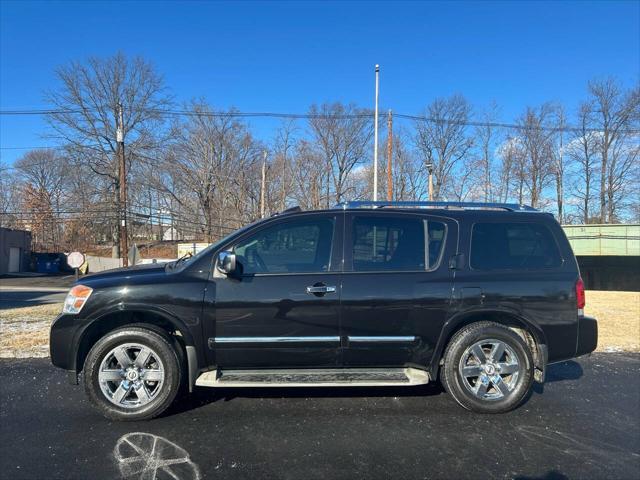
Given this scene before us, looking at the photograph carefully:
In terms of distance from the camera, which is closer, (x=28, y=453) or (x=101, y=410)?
(x=28, y=453)

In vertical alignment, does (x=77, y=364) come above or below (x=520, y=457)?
above

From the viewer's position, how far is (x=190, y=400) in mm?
4219

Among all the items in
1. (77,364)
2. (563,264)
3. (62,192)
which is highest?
(62,192)

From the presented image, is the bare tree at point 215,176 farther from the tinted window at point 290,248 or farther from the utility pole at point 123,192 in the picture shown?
the tinted window at point 290,248

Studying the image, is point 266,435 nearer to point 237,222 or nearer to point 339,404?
point 339,404

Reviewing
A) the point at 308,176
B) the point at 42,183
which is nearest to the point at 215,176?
the point at 308,176

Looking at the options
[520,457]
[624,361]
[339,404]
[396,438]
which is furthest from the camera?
[624,361]

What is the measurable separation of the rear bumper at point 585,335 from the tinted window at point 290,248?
8.22ft

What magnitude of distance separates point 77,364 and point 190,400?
107 cm

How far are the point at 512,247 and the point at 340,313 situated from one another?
183 cm

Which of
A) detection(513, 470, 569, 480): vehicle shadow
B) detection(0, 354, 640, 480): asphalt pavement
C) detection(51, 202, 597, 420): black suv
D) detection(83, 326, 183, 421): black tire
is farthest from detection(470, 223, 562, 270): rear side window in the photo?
detection(83, 326, 183, 421): black tire

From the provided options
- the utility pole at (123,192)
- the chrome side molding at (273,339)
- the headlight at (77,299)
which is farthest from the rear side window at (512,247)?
the utility pole at (123,192)

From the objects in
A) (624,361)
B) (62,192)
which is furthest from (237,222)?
(624,361)

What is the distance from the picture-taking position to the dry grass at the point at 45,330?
6.41m
